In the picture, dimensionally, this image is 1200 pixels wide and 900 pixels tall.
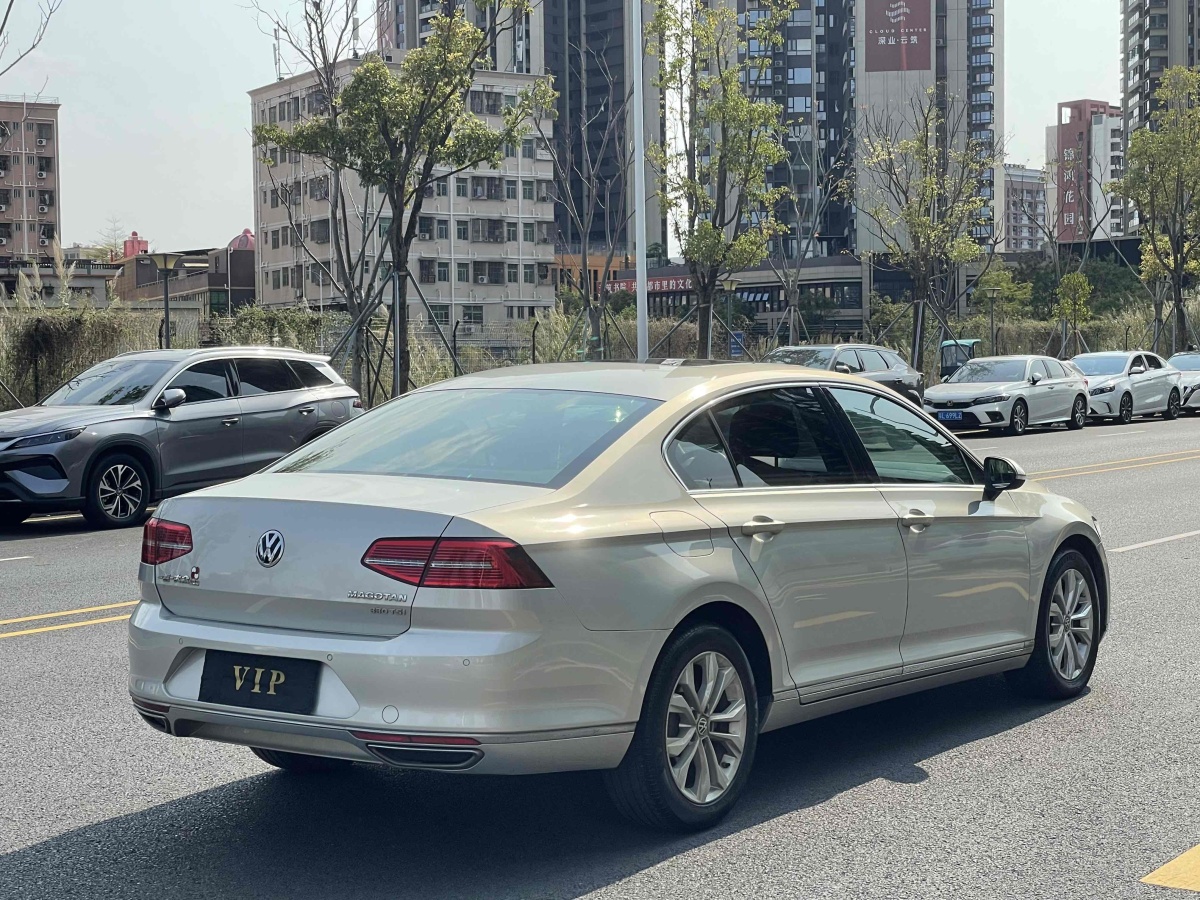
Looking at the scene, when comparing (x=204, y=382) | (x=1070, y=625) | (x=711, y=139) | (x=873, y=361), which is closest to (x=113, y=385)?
(x=204, y=382)

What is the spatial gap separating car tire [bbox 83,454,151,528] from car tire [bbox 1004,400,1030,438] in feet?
61.2

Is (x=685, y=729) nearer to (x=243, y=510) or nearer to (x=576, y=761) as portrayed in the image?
(x=576, y=761)

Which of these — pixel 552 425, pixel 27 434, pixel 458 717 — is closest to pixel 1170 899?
pixel 458 717

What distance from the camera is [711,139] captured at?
111ft

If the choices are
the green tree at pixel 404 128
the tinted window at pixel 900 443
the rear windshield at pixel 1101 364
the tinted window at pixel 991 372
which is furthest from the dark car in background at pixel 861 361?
the tinted window at pixel 900 443

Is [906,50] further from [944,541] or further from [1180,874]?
[1180,874]

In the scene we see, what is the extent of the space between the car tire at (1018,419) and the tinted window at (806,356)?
3.92 meters

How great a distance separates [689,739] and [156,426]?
35.9ft

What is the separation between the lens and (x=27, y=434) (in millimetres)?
13836

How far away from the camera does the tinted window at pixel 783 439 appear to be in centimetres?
539

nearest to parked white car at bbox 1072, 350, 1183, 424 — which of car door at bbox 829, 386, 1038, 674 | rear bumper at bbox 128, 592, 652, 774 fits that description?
car door at bbox 829, 386, 1038, 674

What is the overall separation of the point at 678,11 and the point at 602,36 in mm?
136765

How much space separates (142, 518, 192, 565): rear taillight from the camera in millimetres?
4840

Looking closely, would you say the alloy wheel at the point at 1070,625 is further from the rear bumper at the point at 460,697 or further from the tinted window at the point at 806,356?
the tinted window at the point at 806,356
